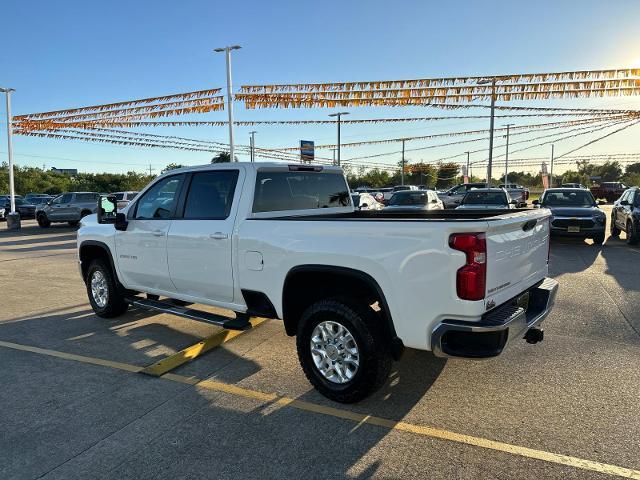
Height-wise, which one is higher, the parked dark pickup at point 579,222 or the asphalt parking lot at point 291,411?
the parked dark pickup at point 579,222

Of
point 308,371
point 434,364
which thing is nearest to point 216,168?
point 308,371

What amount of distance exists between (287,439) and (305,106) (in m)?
15.6

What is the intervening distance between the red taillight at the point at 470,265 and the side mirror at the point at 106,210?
4137 millimetres

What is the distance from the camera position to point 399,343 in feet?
11.4

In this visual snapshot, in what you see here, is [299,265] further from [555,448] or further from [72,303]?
[72,303]

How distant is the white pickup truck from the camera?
10.3 feet

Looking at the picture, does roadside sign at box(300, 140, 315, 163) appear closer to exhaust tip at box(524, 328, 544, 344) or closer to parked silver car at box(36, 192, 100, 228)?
parked silver car at box(36, 192, 100, 228)

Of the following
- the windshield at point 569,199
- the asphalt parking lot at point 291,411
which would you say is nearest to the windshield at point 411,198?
the windshield at point 569,199

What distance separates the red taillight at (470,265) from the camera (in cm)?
302

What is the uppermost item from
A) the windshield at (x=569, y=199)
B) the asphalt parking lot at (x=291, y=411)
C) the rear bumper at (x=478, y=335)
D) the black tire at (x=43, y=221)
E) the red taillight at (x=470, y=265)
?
the windshield at (x=569, y=199)

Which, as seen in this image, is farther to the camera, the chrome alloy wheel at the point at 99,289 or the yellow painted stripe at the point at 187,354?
the chrome alloy wheel at the point at 99,289

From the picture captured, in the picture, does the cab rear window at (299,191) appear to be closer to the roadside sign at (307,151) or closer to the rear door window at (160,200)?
the rear door window at (160,200)

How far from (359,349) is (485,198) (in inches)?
532

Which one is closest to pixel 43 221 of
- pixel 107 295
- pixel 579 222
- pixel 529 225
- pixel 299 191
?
pixel 107 295
